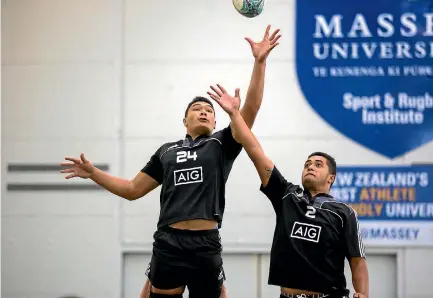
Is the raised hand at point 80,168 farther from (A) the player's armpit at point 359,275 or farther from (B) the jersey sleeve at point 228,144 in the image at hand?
(A) the player's armpit at point 359,275

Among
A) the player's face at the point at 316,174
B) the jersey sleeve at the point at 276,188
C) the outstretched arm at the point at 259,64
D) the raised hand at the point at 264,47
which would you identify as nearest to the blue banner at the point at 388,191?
the player's face at the point at 316,174

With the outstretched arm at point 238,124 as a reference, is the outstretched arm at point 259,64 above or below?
above

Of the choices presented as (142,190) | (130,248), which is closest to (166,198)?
(142,190)

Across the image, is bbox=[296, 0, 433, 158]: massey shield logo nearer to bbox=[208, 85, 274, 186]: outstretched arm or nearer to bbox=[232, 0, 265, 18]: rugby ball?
bbox=[232, 0, 265, 18]: rugby ball

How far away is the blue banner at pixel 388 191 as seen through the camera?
6051 millimetres

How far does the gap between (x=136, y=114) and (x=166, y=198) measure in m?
1.81

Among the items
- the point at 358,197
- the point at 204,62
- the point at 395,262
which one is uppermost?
the point at 204,62

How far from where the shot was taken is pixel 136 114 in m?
6.23

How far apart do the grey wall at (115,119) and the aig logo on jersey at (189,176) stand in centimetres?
166

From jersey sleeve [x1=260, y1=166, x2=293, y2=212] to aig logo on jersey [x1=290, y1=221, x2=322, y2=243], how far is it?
21 cm

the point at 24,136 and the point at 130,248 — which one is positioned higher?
the point at 24,136

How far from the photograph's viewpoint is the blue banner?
6.05m

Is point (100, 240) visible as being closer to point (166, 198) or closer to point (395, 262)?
point (166, 198)

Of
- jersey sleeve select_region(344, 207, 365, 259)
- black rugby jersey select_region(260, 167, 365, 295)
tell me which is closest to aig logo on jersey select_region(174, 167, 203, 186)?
black rugby jersey select_region(260, 167, 365, 295)
